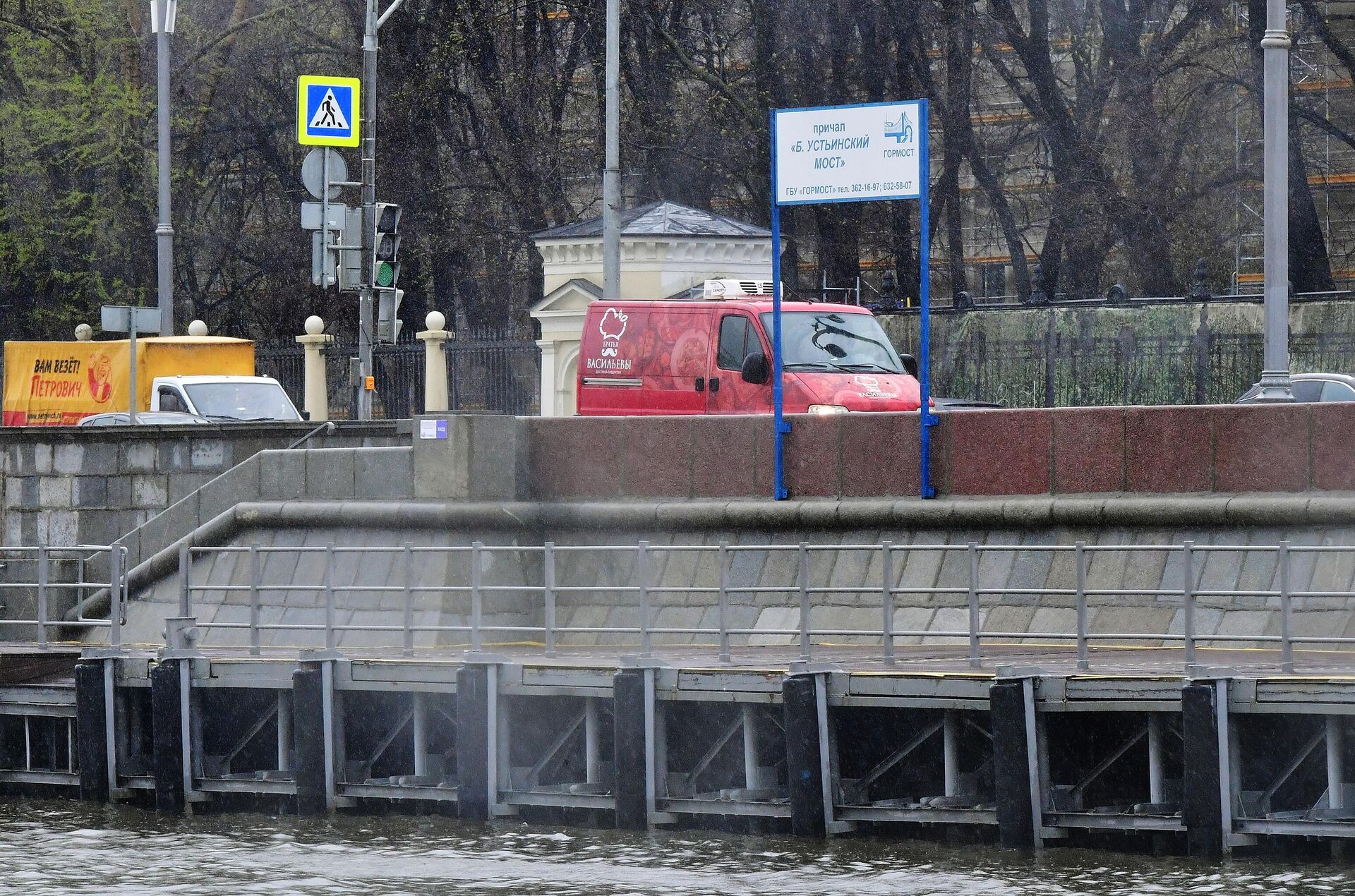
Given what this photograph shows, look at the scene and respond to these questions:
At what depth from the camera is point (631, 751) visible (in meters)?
14.7

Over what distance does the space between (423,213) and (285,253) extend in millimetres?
4338

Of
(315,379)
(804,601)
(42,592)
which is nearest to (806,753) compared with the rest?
(804,601)

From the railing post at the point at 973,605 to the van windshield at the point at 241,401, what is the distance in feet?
53.0

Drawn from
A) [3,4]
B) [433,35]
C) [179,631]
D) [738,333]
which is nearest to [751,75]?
[433,35]

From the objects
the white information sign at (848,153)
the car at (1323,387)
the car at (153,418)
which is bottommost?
the car at (153,418)

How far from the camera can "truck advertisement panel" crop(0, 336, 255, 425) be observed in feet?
109

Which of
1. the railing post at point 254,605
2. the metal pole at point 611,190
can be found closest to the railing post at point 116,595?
the railing post at point 254,605

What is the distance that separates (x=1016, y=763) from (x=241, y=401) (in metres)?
17.8

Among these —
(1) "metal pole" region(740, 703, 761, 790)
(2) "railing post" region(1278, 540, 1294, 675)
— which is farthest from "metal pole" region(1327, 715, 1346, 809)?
(1) "metal pole" region(740, 703, 761, 790)

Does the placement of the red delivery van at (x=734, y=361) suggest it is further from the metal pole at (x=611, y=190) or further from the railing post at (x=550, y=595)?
the metal pole at (x=611, y=190)

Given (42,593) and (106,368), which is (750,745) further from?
(106,368)

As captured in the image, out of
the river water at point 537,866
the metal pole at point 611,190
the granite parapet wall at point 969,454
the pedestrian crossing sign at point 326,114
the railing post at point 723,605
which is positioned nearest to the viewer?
the river water at point 537,866

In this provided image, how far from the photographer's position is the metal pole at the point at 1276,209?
18.0 m

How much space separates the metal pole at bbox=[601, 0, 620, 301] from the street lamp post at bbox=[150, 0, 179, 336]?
736 cm
